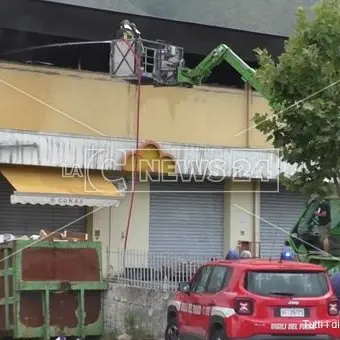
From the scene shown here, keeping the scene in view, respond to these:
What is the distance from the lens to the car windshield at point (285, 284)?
11164 mm

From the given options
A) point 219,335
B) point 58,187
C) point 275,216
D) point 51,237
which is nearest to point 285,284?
point 219,335

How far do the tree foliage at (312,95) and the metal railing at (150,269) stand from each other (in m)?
3.62

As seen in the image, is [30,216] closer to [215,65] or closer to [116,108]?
[116,108]

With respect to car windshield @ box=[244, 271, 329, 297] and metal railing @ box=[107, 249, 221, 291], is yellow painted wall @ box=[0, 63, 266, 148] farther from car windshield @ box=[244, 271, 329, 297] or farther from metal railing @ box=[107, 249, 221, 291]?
car windshield @ box=[244, 271, 329, 297]

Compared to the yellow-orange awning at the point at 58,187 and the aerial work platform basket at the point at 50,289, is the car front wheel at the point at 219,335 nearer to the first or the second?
the aerial work platform basket at the point at 50,289

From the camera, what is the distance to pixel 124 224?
20.8 m

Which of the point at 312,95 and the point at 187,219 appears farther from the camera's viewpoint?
the point at 187,219

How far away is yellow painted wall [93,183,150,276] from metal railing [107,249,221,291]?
1.08 meters

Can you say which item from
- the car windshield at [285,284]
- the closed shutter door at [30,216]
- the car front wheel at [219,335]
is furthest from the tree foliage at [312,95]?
the closed shutter door at [30,216]

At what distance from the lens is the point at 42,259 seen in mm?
15445

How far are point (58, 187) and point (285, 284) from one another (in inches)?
333

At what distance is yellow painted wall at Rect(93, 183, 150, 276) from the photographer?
20.5 metres

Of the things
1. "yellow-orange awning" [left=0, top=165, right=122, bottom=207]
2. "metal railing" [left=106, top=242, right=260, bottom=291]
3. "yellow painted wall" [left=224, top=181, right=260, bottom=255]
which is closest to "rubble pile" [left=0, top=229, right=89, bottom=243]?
"metal railing" [left=106, top=242, right=260, bottom=291]

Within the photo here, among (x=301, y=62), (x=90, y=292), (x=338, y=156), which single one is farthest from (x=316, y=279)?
(x=90, y=292)
